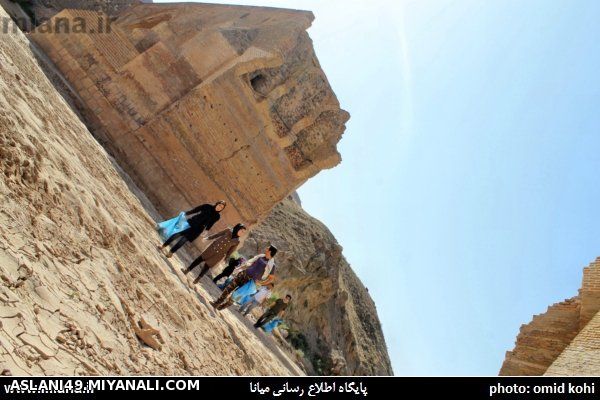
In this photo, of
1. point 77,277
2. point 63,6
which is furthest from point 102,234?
point 63,6

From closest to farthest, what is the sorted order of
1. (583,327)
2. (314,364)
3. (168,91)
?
1. (583,327)
2. (168,91)
3. (314,364)

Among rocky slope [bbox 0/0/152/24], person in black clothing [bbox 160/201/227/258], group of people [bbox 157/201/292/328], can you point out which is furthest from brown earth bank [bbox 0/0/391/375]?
rocky slope [bbox 0/0/152/24]

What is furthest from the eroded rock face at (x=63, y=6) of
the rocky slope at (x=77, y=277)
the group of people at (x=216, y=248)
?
the group of people at (x=216, y=248)

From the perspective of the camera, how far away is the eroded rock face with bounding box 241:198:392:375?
91.9 feet

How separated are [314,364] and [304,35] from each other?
15.7 m

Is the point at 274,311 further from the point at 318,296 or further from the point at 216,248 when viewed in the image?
the point at 318,296

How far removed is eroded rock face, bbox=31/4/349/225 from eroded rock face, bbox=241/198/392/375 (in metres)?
11.4

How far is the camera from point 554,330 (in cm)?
1139

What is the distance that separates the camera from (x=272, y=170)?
54.7ft

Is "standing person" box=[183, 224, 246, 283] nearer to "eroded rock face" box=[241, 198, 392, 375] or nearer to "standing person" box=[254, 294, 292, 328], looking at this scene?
"standing person" box=[254, 294, 292, 328]

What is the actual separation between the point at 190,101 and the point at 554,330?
9.89 m

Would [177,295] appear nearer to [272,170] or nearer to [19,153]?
[19,153]

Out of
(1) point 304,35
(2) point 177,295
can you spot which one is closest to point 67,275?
(2) point 177,295
